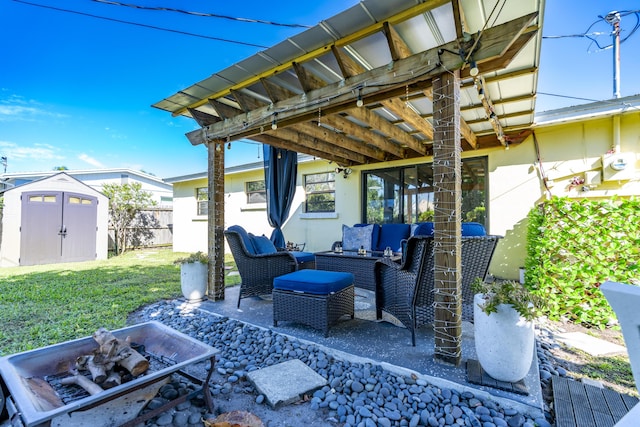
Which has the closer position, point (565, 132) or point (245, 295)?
point (245, 295)

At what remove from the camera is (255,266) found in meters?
4.05

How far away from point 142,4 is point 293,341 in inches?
218

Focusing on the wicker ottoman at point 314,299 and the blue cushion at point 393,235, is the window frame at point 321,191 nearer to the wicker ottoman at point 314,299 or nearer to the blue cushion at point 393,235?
the blue cushion at point 393,235

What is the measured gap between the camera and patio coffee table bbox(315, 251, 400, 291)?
4.50 m

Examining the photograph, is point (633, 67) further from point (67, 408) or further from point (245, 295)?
point (67, 408)

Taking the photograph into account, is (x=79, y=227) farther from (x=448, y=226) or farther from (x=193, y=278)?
(x=448, y=226)

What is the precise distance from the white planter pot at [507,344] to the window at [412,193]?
417 centimetres

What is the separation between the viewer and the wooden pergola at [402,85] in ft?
7.63

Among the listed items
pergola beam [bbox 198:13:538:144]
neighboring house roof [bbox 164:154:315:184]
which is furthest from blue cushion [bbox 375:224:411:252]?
pergola beam [bbox 198:13:538:144]

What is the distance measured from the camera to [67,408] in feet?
4.36

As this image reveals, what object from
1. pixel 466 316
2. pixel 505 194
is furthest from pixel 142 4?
pixel 505 194

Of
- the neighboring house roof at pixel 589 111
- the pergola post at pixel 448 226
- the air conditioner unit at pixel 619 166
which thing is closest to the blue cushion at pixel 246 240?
the pergola post at pixel 448 226

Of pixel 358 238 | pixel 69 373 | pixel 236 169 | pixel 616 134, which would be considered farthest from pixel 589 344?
pixel 236 169

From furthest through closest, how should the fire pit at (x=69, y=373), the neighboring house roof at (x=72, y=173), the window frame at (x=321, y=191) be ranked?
the neighboring house roof at (x=72, y=173) < the window frame at (x=321, y=191) < the fire pit at (x=69, y=373)
